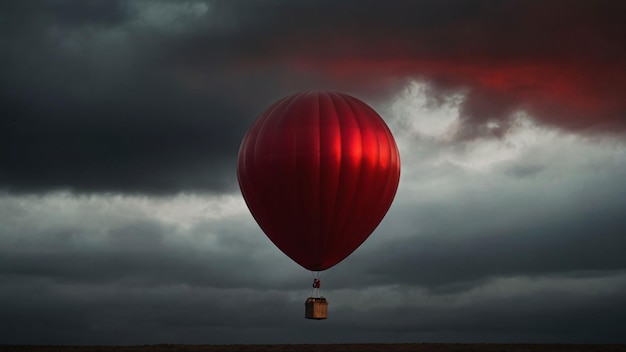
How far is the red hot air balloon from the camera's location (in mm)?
44094

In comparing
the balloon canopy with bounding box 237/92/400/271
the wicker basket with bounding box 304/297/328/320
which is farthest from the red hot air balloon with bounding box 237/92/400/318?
the wicker basket with bounding box 304/297/328/320

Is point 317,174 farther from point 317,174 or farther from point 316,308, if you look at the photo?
point 316,308

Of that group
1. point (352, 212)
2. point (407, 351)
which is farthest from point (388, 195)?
point (407, 351)

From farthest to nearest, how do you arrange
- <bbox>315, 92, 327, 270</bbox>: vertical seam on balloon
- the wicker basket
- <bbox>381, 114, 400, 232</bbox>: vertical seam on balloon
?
<bbox>381, 114, 400, 232</bbox>: vertical seam on balloon, the wicker basket, <bbox>315, 92, 327, 270</bbox>: vertical seam on balloon

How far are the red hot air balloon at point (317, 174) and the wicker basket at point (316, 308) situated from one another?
72.8 inches

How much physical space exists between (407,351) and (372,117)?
25.3 m

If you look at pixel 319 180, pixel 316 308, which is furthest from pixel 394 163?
pixel 316 308

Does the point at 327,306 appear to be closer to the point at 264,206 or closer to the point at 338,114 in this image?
the point at 264,206

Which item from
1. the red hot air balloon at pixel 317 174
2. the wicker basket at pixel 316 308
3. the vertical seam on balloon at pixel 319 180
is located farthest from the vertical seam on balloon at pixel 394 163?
the wicker basket at pixel 316 308

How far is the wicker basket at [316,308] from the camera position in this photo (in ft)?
147

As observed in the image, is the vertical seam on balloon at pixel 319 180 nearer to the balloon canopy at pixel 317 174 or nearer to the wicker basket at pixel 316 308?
the balloon canopy at pixel 317 174

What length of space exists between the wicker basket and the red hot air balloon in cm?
185

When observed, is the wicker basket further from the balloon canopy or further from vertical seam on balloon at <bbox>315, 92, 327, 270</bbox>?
vertical seam on balloon at <bbox>315, 92, 327, 270</bbox>

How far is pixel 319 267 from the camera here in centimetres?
4584
